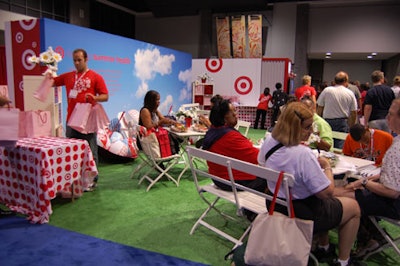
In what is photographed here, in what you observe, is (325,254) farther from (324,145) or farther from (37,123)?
(37,123)

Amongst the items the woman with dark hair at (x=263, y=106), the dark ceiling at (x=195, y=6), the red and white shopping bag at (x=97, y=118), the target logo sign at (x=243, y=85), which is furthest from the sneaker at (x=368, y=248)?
the dark ceiling at (x=195, y=6)

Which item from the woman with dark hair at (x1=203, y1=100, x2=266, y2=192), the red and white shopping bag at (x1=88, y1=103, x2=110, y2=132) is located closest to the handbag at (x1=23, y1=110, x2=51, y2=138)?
the red and white shopping bag at (x1=88, y1=103, x2=110, y2=132)

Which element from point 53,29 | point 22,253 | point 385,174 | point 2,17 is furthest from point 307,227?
point 2,17

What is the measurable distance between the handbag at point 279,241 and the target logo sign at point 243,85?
29.4 feet

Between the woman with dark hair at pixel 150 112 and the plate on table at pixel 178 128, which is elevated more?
the woman with dark hair at pixel 150 112

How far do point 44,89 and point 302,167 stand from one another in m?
2.97

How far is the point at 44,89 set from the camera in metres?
3.66

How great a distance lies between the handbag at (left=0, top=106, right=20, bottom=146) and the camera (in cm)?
283

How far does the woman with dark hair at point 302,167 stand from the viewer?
6.23 feet

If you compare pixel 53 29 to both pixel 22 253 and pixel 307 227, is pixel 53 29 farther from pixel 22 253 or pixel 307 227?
pixel 307 227

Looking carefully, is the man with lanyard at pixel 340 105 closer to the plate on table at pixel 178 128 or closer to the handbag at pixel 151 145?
the plate on table at pixel 178 128

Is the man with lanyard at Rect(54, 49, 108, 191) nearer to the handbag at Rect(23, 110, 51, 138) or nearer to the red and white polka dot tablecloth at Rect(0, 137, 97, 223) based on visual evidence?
the handbag at Rect(23, 110, 51, 138)

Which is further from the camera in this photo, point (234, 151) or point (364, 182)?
point (234, 151)

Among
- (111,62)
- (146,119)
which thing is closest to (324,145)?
(146,119)
